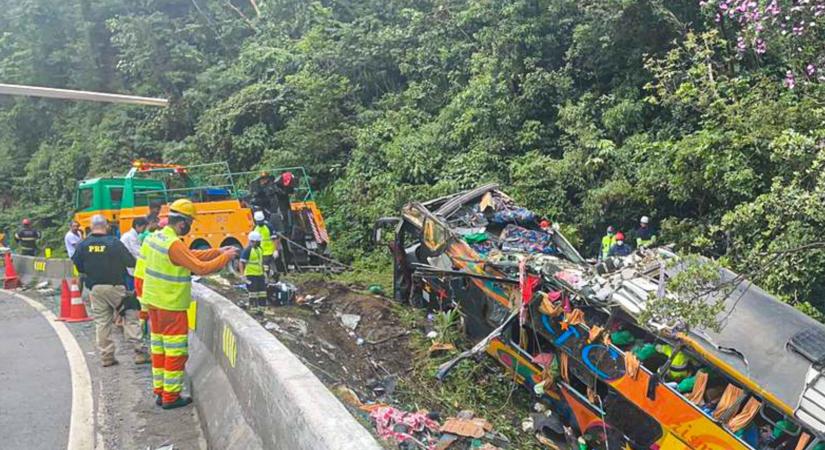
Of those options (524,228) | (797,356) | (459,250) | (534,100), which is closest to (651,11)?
(534,100)

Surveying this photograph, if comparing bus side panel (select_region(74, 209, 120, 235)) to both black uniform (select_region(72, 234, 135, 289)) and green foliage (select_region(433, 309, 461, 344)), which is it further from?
green foliage (select_region(433, 309, 461, 344))

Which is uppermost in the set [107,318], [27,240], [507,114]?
[507,114]

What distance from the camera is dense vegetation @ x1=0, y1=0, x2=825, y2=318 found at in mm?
8984

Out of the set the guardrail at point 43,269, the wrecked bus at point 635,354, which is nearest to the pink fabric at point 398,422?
the wrecked bus at point 635,354

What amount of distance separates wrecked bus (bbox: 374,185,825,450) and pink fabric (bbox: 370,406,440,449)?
97cm

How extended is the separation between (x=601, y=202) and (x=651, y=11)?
12.7 feet

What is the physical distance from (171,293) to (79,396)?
128 centimetres

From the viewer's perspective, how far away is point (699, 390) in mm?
4219

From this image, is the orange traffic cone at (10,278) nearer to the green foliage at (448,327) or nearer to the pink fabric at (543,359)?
the green foliage at (448,327)

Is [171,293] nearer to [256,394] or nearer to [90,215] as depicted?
[256,394]

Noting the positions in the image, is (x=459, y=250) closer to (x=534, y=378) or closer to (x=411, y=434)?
(x=534, y=378)

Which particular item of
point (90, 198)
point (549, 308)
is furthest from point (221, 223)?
point (549, 308)

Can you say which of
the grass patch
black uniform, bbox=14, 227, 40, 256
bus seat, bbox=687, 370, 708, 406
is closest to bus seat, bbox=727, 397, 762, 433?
bus seat, bbox=687, 370, 708, 406

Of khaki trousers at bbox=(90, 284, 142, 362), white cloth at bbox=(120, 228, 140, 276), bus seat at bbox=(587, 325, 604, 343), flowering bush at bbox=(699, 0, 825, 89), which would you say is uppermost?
flowering bush at bbox=(699, 0, 825, 89)
